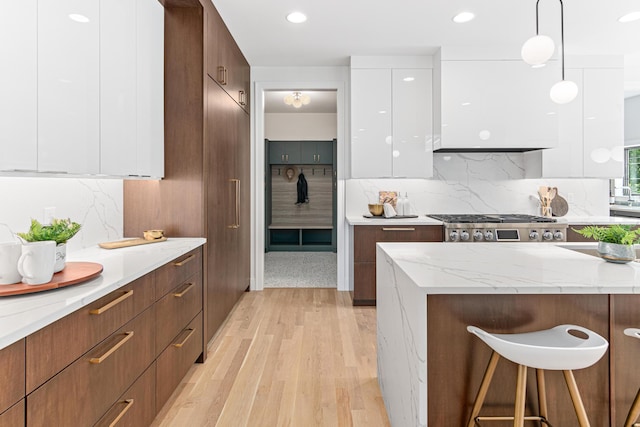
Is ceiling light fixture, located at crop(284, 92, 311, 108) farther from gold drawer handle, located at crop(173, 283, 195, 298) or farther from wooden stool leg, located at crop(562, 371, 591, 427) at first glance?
wooden stool leg, located at crop(562, 371, 591, 427)

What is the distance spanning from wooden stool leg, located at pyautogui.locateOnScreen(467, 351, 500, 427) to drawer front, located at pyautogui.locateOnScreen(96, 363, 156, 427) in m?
1.38

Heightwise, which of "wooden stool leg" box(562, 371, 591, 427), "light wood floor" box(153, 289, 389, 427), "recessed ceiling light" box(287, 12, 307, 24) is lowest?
"light wood floor" box(153, 289, 389, 427)

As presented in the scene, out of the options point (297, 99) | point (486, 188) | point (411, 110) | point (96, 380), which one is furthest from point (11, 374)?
point (297, 99)

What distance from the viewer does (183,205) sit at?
269 cm

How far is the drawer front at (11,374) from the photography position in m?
0.97

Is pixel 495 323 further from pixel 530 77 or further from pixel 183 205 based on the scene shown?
pixel 530 77

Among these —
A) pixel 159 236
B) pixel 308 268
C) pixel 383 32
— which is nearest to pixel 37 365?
pixel 159 236

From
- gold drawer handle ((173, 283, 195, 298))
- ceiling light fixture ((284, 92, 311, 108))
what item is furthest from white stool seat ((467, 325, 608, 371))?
ceiling light fixture ((284, 92, 311, 108))

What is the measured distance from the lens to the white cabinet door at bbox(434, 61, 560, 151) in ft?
12.9

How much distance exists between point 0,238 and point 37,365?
908mm

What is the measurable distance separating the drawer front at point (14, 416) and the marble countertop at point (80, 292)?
7.1 inches

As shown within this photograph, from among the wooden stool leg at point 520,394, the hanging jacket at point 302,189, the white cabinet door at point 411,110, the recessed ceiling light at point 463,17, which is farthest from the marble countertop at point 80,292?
the hanging jacket at point 302,189

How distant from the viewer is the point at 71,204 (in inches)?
86.1

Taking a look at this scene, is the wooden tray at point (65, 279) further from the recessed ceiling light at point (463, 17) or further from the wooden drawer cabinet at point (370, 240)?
the recessed ceiling light at point (463, 17)
